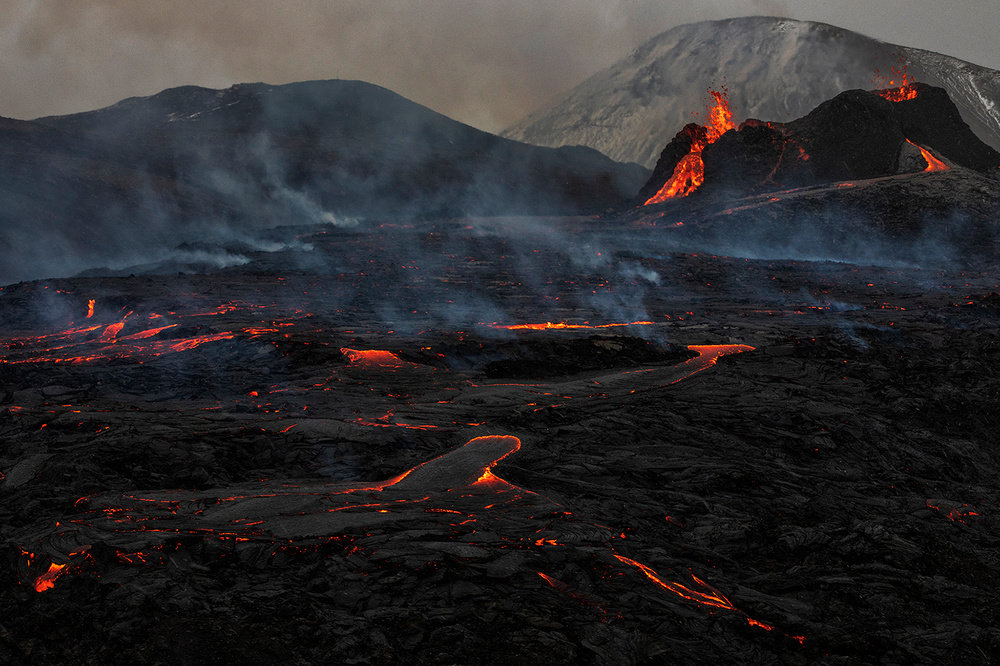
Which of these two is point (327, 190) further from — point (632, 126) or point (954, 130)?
point (632, 126)

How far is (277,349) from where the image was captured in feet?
51.2

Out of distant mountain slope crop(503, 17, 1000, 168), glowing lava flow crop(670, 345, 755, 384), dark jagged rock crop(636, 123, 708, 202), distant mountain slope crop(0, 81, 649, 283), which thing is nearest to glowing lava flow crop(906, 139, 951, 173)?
dark jagged rock crop(636, 123, 708, 202)

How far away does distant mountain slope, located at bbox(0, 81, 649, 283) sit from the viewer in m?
49.5

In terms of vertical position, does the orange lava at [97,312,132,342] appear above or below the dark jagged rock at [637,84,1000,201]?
below

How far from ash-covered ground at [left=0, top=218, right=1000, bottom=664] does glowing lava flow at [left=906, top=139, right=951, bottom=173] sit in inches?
1276

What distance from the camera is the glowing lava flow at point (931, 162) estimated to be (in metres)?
45.5

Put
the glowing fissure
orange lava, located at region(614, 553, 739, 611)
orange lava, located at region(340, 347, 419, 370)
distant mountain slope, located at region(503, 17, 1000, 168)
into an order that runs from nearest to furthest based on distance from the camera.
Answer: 1. orange lava, located at region(614, 553, 739, 611)
2. orange lava, located at region(340, 347, 419, 370)
3. the glowing fissure
4. distant mountain slope, located at region(503, 17, 1000, 168)

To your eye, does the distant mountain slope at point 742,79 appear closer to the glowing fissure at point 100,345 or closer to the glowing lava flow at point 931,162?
the glowing lava flow at point 931,162

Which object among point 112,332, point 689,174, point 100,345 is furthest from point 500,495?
point 689,174

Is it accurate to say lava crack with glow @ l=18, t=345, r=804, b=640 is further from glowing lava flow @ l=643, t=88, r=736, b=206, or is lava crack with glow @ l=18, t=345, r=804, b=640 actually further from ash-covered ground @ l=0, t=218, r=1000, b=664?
glowing lava flow @ l=643, t=88, r=736, b=206

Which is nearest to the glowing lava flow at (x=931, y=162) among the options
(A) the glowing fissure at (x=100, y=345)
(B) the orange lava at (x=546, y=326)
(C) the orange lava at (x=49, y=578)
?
(B) the orange lava at (x=546, y=326)

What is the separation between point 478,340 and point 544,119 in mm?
174250

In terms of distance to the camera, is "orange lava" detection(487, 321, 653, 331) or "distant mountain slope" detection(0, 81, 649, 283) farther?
"distant mountain slope" detection(0, 81, 649, 283)

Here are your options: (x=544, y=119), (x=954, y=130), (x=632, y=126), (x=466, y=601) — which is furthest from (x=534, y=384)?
(x=544, y=119)
